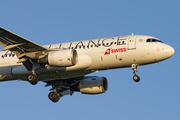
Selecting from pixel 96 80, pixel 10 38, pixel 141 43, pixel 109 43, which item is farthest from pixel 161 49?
pixel 10 38

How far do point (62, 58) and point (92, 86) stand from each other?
828cm

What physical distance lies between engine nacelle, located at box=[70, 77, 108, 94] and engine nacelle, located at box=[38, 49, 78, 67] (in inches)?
273

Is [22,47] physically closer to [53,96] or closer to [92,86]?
[53,96]

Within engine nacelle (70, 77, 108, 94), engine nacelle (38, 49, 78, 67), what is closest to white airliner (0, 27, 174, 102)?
engine nacelle (38, 49, 78, 67)

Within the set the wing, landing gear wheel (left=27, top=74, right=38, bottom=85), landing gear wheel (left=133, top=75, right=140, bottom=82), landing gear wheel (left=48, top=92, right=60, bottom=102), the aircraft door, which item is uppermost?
the aircraft door

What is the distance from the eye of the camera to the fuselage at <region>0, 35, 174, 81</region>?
41062mm

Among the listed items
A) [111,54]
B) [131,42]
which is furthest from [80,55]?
[131,42]

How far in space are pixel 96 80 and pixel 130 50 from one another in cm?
740

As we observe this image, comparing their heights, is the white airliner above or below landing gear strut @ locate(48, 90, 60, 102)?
above

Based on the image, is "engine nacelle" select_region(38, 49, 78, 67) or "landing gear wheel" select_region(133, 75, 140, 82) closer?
"engine nacelle" select_region(38, 49, 78, 67)

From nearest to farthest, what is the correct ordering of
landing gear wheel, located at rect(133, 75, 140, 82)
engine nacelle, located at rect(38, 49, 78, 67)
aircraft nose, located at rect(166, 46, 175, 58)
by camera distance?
engine nacelle, located at rect(38, 49, 78, 67)
aircraft nose, located at rect(166, 46, 175, 58)
landing gear wheel, located at rect(133, 75, 140, 82)

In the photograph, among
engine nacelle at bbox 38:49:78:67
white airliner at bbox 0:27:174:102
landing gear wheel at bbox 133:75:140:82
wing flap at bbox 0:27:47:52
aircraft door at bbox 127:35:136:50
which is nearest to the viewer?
wing flap at bbox 0:27:47:52

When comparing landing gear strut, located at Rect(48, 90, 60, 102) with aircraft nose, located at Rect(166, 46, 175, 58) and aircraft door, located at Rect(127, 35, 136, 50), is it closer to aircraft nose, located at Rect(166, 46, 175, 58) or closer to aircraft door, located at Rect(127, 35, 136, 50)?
aircraft door, located at Rect(127, 35, 136, 50)

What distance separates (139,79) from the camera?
41062 mm
